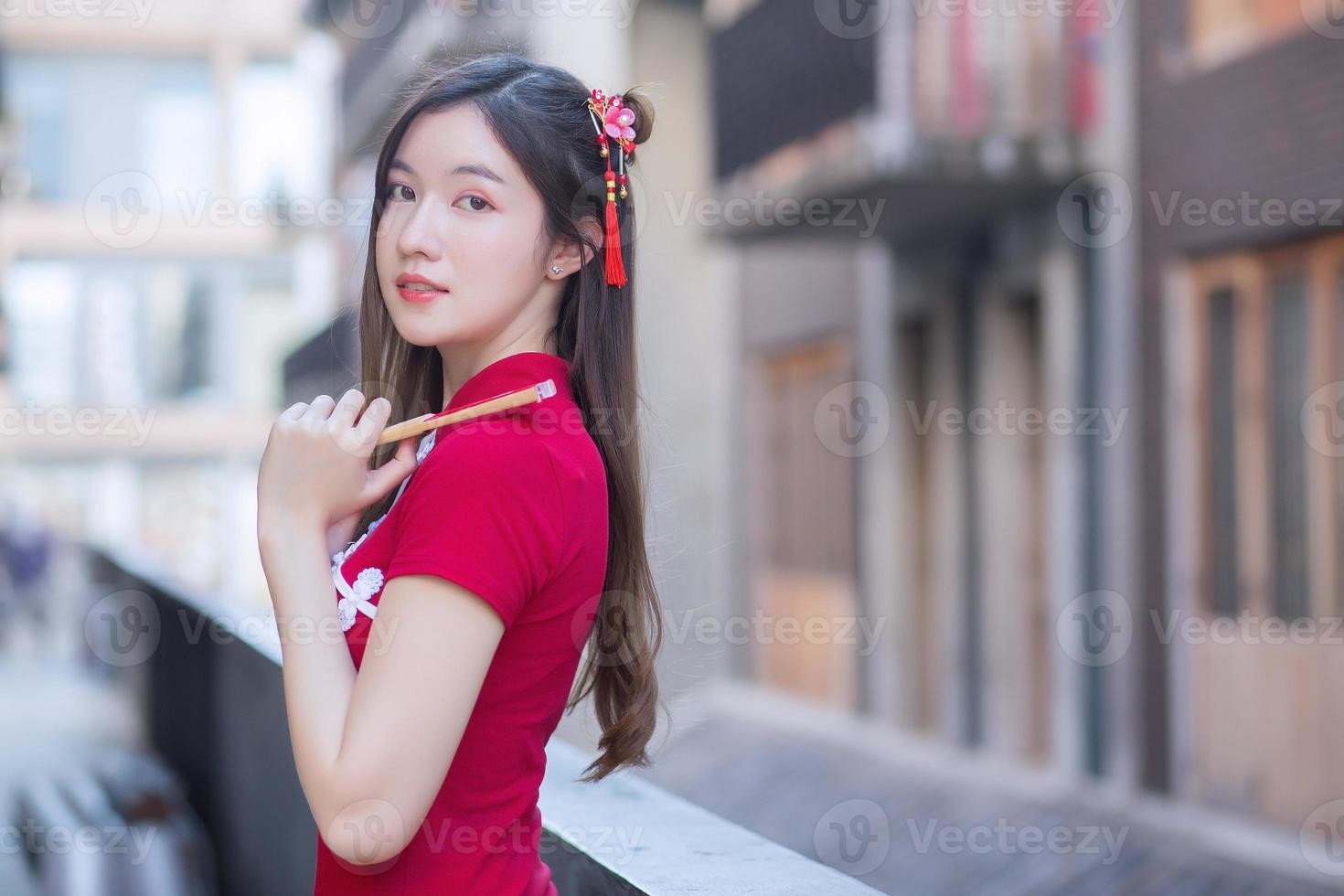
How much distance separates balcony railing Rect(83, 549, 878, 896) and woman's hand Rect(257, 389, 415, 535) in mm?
641

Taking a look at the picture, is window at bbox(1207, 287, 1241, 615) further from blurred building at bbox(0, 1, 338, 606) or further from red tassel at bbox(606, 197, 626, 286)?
blurred building at bbox(0, 1, 338, 606)

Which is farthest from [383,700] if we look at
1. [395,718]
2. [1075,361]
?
[1075,361]

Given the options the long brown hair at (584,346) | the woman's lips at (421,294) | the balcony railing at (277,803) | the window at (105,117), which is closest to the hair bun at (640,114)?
the long brown hair at (584,346)

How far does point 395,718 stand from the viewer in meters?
1.48

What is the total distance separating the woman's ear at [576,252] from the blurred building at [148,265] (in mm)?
33167

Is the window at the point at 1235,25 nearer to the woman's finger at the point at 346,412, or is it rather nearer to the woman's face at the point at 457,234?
the woman's face at the point at 457,234

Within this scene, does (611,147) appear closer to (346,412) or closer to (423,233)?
(423,233)

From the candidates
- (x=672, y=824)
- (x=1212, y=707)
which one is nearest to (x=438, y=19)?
(x=1212, y=707)

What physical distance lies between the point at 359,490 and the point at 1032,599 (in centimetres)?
942

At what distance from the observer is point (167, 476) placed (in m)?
37.0

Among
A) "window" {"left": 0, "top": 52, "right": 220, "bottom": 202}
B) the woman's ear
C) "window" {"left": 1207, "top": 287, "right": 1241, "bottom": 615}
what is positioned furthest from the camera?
"window" {"left": 0, "top": 52, "right": 220, "bottom": 202}

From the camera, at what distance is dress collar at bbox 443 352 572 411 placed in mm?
1756

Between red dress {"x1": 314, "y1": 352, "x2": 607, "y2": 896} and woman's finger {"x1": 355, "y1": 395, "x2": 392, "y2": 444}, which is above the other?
woman's finger {"x1": 355, "y1": 395, "x2": 392, "y2": 444}

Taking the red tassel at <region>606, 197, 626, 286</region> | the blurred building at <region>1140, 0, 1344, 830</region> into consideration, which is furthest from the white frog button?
the blurred building at <region>1140, 0, 1344, 830</region>
